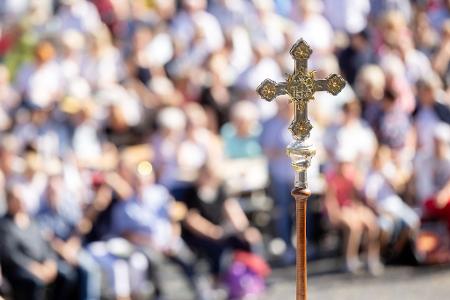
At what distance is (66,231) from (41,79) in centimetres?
209

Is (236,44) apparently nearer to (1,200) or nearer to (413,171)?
(413,171)

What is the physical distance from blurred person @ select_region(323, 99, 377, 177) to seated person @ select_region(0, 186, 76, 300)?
10.9 feet

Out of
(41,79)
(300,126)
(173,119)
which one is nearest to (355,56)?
(173,119)

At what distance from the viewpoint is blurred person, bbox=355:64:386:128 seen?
13.9 metres

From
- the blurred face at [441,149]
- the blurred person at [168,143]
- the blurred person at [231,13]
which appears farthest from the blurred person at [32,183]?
the blurred face at [441,149]

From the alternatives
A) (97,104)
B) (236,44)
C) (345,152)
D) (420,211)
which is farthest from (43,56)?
(420,211)

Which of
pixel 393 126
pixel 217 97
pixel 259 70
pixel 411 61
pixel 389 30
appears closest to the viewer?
pixel 217 97

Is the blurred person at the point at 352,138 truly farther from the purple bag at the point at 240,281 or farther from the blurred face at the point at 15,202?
the blurred face at the point at 15,202

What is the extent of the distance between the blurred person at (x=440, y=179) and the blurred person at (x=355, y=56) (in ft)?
4.77

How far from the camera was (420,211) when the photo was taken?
43.1ft

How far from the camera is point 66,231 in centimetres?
1140

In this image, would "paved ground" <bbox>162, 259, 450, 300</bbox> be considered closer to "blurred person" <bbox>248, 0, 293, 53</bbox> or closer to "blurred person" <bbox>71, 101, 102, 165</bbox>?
"blurred person" <bbox>71, 101, 102, 165</bbox>

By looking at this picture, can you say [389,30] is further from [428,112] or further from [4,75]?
[4,75]

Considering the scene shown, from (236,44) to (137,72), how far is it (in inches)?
44.4
